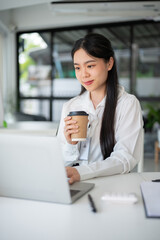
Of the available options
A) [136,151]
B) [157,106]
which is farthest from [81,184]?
[157,106]

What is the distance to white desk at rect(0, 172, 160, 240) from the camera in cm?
74

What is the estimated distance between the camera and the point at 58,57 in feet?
23.1

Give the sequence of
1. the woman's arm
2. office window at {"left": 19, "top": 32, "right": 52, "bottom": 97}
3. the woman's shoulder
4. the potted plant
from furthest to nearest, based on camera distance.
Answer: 1. office window at {"left": 19, "top": 32, "right": 52, "bottom": 97}
2. the potted plant
3. the woman's shoulder
4. the woman's arm

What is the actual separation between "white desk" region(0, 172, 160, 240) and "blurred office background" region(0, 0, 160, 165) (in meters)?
5.03

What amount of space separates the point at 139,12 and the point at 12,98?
3.46 meters

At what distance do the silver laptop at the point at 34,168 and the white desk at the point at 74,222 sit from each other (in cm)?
3

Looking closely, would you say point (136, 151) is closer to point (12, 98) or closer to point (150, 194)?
point (150, 194)

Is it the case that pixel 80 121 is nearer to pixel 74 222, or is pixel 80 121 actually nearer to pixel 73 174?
pixel 73 174

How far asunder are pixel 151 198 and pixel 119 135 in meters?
0.73

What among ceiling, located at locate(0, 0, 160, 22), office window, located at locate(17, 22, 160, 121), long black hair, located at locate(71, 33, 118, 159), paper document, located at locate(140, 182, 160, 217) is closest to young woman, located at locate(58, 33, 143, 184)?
long black hair, located at locate(71, 33, 118, 159)

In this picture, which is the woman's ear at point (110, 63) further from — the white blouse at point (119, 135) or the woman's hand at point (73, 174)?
the woman's hand at point (73, 174)

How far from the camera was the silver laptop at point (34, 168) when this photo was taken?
0.89 meters

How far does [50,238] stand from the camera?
0.74 metres

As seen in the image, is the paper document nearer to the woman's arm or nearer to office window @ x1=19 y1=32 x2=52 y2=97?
the woman's arm
